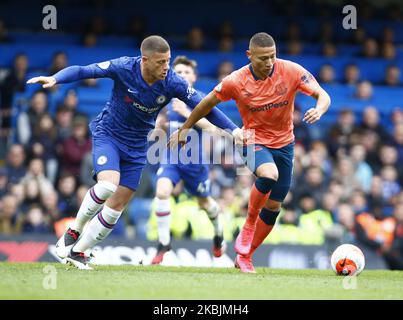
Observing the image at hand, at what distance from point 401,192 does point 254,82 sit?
737 centimetres

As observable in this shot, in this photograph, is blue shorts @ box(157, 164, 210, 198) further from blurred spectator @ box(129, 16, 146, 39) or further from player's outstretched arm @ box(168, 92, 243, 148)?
blurred spectator @ box(129, 16, 146, 39)

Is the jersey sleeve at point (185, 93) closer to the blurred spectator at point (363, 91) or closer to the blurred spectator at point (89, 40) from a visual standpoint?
the blurred spectator at point (89, 40)

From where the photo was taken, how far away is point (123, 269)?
10.6 m

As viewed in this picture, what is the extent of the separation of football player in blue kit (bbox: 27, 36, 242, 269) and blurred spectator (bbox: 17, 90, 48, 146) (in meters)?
6.03

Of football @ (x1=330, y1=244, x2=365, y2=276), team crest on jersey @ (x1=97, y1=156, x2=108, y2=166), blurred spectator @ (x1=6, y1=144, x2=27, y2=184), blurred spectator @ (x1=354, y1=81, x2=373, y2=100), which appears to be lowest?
football @ (x1=330, y1=244, x2=365, y2=276)

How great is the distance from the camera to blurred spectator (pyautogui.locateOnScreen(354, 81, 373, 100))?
18.7 metres

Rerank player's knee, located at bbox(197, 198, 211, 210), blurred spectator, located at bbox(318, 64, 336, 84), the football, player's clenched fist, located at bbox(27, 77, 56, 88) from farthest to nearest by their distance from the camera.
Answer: blurred spectator, located at bbox(318, 64, 336, 84), player's knee, located at bbox(197, 198, 211, 210), the football, player's clenched fist, located at bbox(27, 77, 56, 88)

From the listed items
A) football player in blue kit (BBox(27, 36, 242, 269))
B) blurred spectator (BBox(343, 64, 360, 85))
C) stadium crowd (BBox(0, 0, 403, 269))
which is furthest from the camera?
blurred spectator (BBox(343, 64, 360, 85))

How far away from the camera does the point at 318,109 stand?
31.5 feet

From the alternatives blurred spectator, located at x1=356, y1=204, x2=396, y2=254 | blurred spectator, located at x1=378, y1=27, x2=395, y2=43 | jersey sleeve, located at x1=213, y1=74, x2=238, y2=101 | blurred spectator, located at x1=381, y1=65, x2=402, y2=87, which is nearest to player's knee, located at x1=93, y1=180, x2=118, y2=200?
jersey sleeve, located at x1=213, y1=74, x2=238, y2=101
